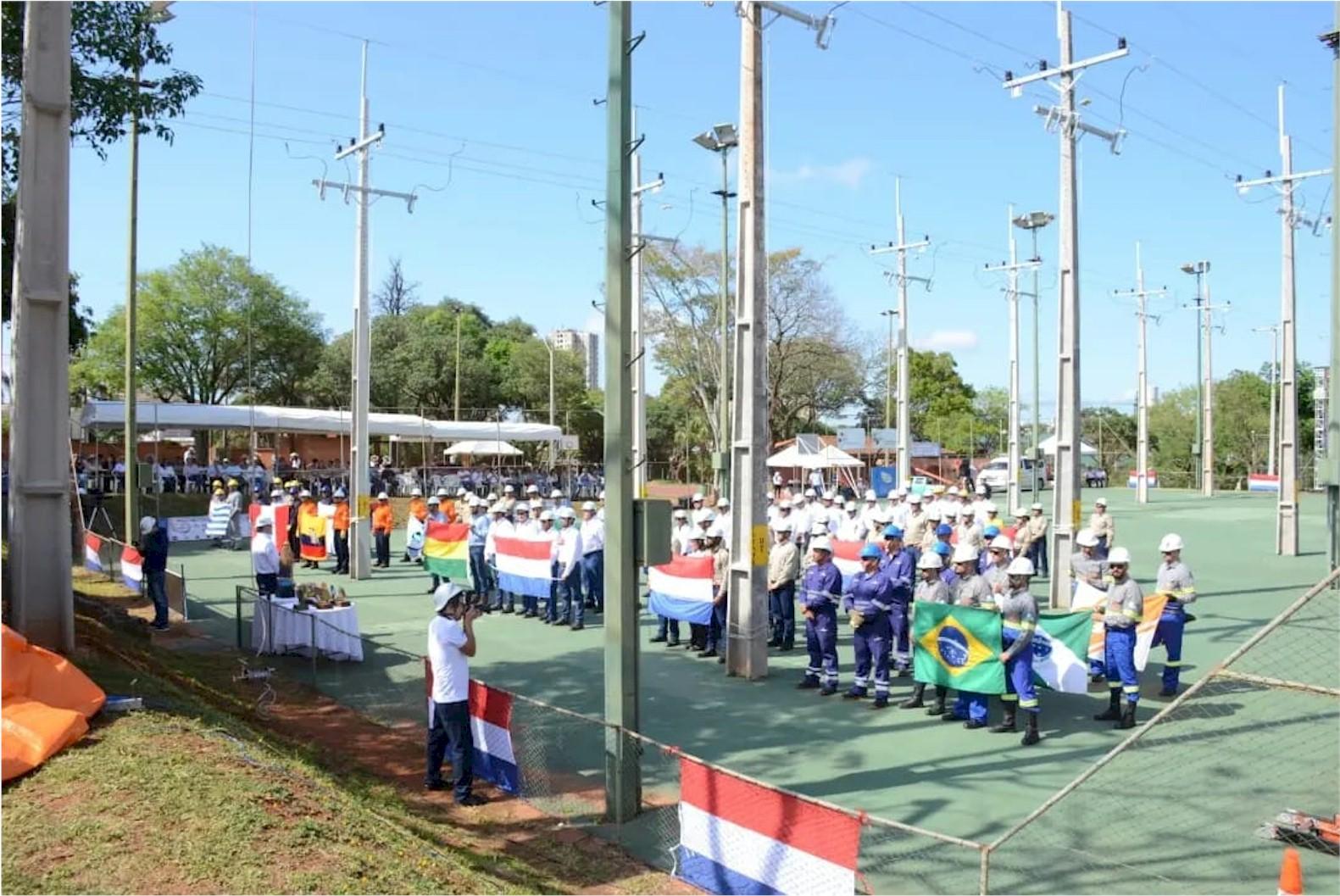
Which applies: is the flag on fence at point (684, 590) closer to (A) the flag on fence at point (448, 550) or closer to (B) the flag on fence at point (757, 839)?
(A) the flag on fence at point (448, 550)

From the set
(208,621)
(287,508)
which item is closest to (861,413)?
(287,508)

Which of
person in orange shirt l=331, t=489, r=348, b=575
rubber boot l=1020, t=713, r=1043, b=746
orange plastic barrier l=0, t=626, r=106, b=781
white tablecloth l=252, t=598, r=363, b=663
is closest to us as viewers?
orange plastic barrier l=0, t=626, r=106, b=781

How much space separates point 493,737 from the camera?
9297 millimetres

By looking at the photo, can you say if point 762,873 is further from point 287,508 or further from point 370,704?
point 287,508

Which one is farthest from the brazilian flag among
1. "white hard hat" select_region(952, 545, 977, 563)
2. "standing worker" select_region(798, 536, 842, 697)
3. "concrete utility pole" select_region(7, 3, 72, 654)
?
"concrete utility pole" select_region(7, 3, 72, 654)

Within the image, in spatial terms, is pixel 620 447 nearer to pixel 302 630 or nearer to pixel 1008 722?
pixel 1008 722

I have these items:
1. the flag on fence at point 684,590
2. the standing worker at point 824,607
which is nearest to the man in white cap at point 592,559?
the flag on fence at point 684,590

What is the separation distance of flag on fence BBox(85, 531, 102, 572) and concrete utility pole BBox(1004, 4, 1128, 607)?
20809 mm

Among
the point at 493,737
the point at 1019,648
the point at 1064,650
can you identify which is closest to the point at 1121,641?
the point at 1064,650

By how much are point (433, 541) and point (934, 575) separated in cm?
1154

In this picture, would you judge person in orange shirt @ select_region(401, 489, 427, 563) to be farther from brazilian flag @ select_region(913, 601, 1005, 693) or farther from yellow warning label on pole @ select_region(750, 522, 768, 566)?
brazilian flag @ select_region(913, 601, 1005, 693)

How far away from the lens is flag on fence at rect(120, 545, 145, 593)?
20.0m

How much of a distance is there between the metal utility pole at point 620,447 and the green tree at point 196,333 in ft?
153

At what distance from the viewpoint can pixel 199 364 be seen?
174ft
